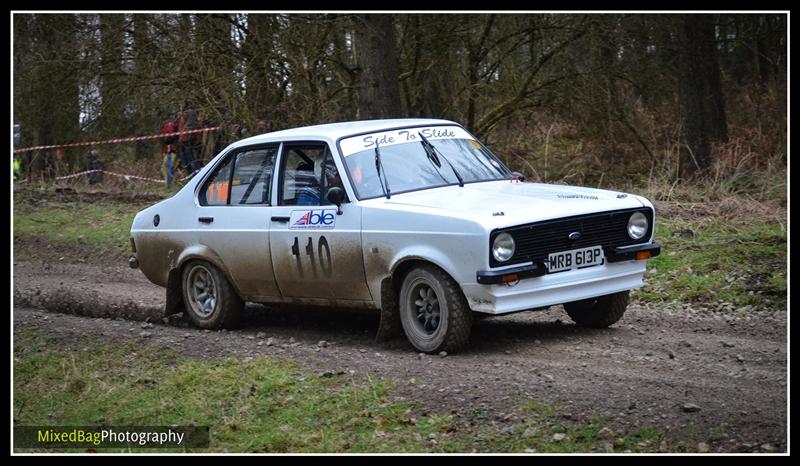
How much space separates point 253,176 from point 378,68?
18.8ft

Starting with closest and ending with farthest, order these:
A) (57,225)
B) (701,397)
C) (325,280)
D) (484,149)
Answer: (701,397) → (325,280) → (484,149) → (57,225)

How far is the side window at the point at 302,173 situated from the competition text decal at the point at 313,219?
13cm

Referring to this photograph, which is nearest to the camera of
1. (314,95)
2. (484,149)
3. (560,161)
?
(484,149)

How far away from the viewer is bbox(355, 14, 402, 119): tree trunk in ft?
48.4

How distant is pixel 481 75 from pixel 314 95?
2.88m

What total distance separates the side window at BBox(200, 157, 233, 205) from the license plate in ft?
10.6

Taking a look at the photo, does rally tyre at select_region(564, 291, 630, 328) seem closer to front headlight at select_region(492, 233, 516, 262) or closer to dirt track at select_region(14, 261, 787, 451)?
dirt track at select_region(14, 261, 787, 451)

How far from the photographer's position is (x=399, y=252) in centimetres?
802

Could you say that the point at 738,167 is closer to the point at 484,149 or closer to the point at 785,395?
the point at 484,149

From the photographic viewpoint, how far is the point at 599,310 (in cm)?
872

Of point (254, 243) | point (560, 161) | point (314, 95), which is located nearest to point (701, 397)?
point (254, 243)

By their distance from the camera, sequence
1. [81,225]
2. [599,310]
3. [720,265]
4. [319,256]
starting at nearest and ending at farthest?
[319,256]
[599,310]
[720,265]
[81,225]

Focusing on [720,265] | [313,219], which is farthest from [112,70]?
[720,265]

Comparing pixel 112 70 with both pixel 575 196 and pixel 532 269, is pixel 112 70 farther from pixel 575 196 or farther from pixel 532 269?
pixel 532 269
